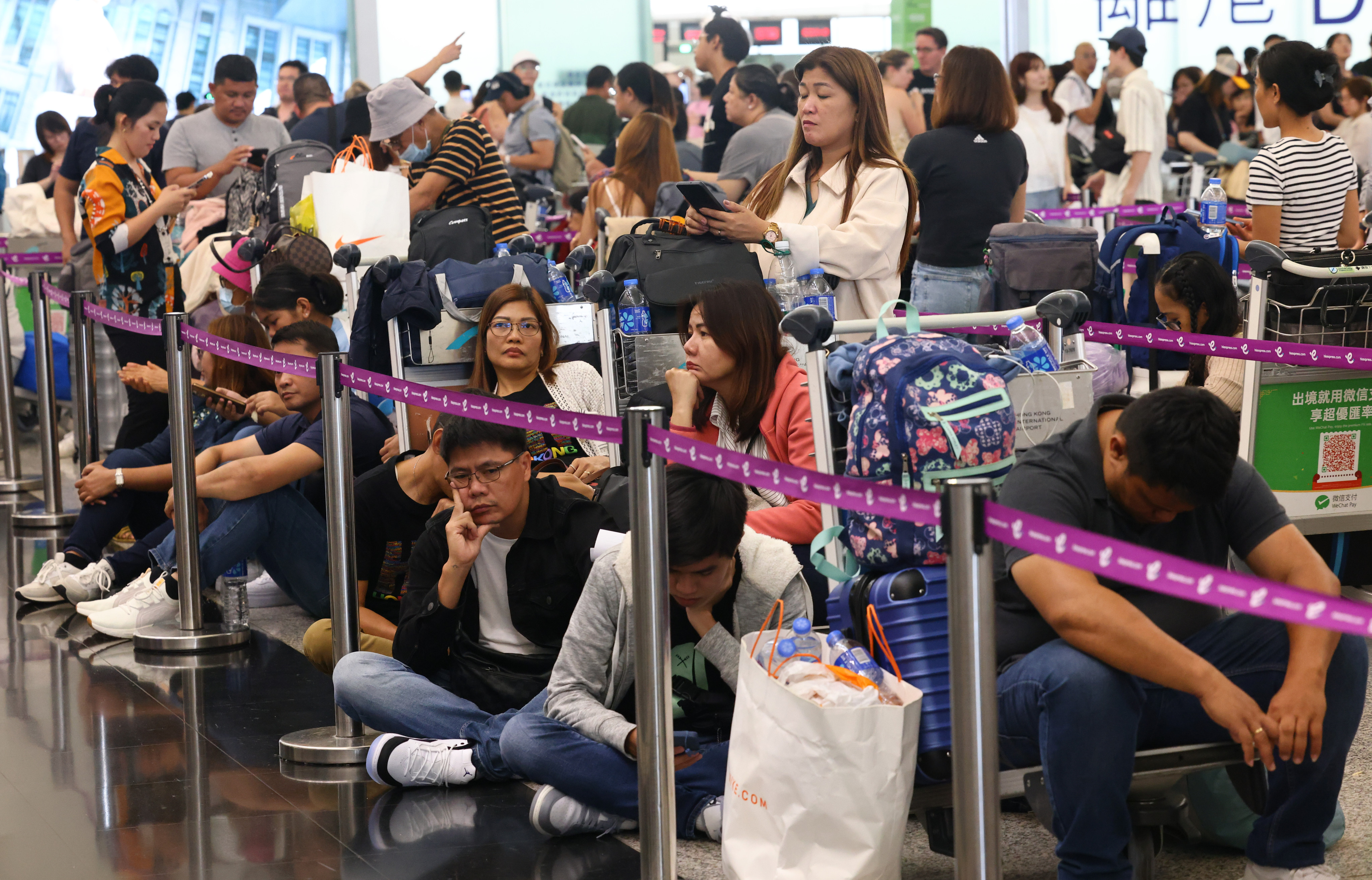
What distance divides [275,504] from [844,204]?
6.64ft

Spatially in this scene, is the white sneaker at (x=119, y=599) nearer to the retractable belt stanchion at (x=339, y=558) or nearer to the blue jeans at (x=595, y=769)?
the retractable belt stanchion at (x=339, y=558)

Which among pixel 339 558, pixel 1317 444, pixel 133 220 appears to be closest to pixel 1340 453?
pixel 1317 444

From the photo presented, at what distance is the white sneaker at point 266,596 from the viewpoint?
5484mm

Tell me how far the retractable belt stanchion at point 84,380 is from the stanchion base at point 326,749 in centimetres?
296

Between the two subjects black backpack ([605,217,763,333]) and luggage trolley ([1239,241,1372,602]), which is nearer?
luggage trolley ([1239,241,1372,602])

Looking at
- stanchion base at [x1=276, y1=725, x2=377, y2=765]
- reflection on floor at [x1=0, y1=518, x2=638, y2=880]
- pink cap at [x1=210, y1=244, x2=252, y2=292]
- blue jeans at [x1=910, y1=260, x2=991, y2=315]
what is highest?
pink cap at [x1=210, y1=244, x2=252, y2=292]

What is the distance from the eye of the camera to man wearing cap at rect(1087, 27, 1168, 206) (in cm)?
993

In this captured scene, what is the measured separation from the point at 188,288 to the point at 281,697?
3.07 m

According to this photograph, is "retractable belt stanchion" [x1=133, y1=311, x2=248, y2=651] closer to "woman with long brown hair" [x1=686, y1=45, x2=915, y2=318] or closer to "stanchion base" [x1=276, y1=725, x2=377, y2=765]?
"stanchion base" [x1=276, y1=725, x2=377, y2=765]

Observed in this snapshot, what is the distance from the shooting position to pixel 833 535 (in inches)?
114

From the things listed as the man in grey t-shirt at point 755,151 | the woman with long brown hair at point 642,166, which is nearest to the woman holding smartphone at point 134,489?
the woman with long brown hair at point 642,166

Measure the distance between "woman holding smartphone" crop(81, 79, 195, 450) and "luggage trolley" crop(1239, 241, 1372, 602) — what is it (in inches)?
174

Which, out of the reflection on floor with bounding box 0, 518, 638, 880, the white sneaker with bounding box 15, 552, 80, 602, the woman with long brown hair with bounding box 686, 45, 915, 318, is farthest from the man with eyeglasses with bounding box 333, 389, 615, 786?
the white sneaker with bounding box 15, 552, 80, 602

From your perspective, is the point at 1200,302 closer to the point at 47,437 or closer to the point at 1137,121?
the point at 47,437
